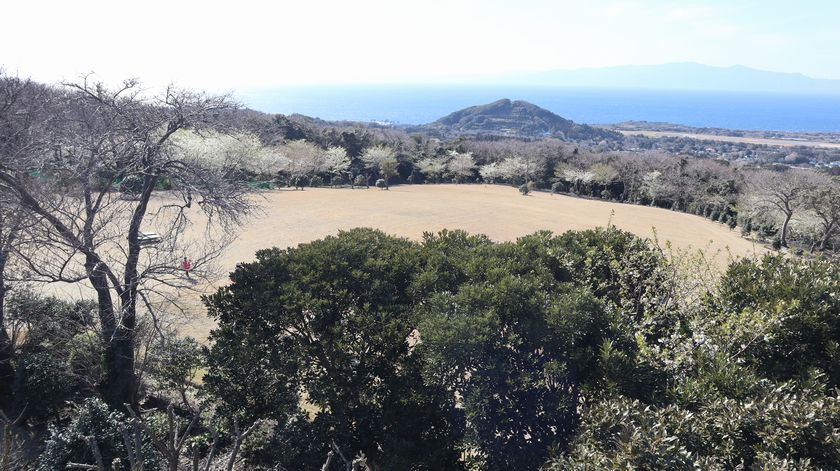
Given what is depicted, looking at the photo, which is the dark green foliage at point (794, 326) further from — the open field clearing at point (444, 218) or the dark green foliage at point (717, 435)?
the open field clearing at point (444, 218)

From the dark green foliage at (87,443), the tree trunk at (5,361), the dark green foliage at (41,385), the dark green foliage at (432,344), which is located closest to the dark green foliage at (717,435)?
the dark green foliage at (432,344)

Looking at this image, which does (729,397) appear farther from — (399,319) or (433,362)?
(399,319)

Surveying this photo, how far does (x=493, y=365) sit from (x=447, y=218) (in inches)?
816

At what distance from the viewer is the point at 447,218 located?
25.7m

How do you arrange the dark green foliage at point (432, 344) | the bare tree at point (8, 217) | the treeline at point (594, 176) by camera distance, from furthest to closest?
the treeline at point (594, 176) < the bare tree at point (8, 217) < the dark green foliage at point (432, 344)

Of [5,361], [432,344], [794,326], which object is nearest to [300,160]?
[5,361]

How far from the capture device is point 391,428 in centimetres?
596

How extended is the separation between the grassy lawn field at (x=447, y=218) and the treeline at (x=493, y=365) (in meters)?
10.7

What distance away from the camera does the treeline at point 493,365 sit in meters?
4.27

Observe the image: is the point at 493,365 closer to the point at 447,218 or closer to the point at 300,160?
the point at 447,218

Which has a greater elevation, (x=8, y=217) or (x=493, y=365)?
(x=8, y=217)

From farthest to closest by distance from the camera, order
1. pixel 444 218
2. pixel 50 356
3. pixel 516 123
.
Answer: pixel 516 123 → pixel 444 218 → pixel 50 356

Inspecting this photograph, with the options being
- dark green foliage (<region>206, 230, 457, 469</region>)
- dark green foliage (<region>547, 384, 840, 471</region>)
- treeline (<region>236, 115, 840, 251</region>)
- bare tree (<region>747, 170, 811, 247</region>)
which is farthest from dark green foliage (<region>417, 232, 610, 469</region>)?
bare tree (<region>747, 170, 811, 247</region>)

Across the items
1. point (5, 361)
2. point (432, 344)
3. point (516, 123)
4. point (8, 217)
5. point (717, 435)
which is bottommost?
point (5, 361)
